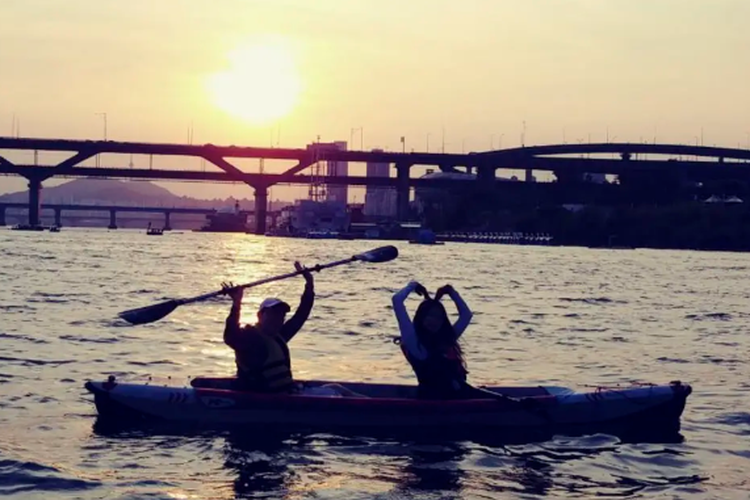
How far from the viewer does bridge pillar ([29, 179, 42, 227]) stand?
117250 mm

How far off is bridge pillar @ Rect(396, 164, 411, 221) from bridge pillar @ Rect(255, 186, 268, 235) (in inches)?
548

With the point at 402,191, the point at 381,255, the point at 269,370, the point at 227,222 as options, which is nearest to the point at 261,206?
the point at 402,191

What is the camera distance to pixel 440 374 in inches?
497

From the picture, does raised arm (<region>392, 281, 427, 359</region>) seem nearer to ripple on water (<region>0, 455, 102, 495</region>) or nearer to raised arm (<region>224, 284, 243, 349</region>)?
raised arm (<region>224, 284, 243, 349</region>)

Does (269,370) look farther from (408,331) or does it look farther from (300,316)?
(408,331)

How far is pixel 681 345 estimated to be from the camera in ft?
73.4

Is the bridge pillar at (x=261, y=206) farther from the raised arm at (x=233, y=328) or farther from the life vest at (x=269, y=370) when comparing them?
the raised arm at (x=233, y=328)

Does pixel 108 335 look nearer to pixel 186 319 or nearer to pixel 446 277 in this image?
pixel 186 319

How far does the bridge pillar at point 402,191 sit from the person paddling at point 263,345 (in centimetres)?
11279

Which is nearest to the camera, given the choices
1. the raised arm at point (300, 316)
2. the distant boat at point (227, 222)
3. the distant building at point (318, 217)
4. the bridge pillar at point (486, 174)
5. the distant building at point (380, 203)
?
the raised arm at point (300, 316)

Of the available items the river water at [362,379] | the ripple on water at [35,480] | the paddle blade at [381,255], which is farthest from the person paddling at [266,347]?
the paddle blade at [381,255]

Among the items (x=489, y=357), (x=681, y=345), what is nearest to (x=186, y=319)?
(x=489, y=357)

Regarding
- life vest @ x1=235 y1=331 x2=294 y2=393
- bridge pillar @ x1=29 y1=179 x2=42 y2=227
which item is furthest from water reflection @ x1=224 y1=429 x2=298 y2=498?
bridge pillar @ x1=29 y1=179 x2=42 y2=227

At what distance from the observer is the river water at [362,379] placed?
35.6 feet
